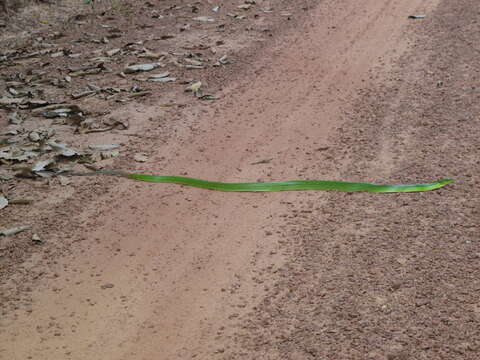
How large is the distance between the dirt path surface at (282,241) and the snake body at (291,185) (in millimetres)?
83

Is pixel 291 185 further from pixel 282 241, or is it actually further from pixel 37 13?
pixel 37 13

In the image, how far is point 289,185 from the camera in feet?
18.0

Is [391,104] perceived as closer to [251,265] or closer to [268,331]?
[251,265]

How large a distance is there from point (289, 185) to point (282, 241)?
0.87 meters

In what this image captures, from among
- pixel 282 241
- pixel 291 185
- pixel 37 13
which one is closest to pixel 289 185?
pixel 291 185

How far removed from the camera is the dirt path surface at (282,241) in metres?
3.79

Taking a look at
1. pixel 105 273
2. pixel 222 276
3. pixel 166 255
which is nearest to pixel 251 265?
pixel 222 276

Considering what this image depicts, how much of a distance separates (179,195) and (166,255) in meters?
0.95

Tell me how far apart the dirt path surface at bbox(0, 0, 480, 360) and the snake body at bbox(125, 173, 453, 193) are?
8 cm

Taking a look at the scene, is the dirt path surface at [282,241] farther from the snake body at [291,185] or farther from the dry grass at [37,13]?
the dry grass at [37,13]

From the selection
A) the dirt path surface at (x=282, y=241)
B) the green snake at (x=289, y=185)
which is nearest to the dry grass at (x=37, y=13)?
the dirt path surface at (x=282, y=241)

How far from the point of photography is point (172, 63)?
28.0ft

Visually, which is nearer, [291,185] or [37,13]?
[291,185]

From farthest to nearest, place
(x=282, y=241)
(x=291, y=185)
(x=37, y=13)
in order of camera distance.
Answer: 1. (x=37, y=13)
2. (x=291, y=185)
3. (x=282, y=241)
